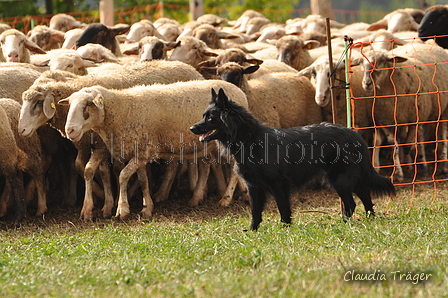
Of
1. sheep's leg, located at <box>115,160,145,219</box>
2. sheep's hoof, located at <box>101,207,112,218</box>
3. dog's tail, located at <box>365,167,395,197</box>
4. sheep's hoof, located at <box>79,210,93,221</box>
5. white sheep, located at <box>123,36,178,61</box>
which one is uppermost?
white sheep, located at <box>123,36,178,61</box>

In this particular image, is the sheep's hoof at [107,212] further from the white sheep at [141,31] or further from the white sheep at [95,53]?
the white sheep at [141,31]

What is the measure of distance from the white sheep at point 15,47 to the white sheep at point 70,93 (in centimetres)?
210

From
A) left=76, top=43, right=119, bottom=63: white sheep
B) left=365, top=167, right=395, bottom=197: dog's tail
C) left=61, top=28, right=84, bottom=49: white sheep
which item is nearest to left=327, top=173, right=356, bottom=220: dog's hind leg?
left=365, top=167, right=395, bottom=197: dog's tail

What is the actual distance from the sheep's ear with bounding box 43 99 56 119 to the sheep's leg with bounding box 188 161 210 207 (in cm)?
211

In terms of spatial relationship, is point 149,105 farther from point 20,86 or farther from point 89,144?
point 20,86

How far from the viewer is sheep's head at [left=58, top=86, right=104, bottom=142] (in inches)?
283

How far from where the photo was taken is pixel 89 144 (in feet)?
26.5

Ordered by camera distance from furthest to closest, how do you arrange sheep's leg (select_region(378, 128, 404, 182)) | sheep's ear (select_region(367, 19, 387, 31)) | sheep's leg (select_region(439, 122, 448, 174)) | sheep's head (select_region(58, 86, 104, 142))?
1. sheep's ear (select_region(367, 19, 387, 31))
2. sheep's leg (select_region(439, 122, 448, 174))
3. sheep's leg (select_region(378, 128, 404, 182))
4. sheep's head (select_region(58, 86, 104, 142))

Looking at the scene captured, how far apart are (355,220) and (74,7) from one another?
967 inches

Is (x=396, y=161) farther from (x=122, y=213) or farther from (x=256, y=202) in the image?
(x=122, y=213)

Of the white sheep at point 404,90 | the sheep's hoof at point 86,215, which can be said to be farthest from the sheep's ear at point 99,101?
the white sheep at point 404,90

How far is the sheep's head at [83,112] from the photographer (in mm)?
7184

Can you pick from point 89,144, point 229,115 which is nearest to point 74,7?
point 89,144

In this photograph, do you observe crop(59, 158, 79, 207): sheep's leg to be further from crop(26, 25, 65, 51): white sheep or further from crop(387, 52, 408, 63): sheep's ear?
crop(26, 25, 65, 51): white sheep
